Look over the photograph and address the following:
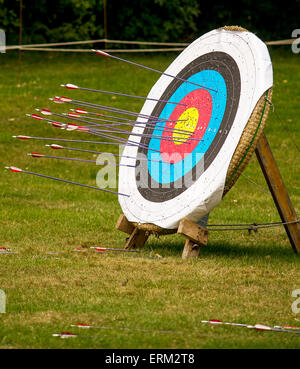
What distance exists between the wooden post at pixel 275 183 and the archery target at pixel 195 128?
0.34 m

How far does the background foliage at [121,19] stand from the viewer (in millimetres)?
17516

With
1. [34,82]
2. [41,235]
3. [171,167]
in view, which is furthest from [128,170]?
[34,82]

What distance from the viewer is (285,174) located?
10.2 meters

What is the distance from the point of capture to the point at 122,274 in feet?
18.6

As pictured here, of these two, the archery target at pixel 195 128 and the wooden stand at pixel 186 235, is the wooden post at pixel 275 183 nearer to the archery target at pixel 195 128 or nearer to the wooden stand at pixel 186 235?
the archery target at pixel 195 128

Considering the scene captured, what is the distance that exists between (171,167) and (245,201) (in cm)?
271

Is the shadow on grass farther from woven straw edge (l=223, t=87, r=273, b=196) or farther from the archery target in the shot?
woven straw edge (l=223, t=87, r=273, b=196)

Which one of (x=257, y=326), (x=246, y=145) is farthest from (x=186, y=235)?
(x=257, y=326)

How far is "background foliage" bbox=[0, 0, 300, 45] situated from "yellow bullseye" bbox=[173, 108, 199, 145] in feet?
35.5

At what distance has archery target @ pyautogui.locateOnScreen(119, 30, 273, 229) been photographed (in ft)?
Answer: 19.4

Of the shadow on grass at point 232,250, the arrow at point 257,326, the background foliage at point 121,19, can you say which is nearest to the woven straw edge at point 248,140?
the shadow on grass at point 232,250

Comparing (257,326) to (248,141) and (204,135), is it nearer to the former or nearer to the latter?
(248,141)

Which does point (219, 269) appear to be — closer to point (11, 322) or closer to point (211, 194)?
point (211, 194)

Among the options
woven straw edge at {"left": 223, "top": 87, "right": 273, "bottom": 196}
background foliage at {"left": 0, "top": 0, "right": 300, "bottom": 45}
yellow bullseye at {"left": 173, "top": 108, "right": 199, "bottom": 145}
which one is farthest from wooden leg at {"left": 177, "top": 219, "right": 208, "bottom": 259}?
background foliage at {"left": 0, "top": 0, "right": 300, "bottom": 45}
